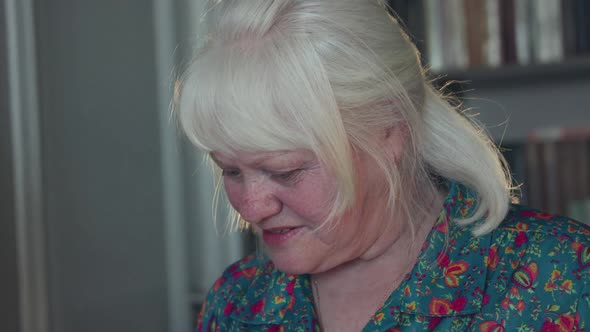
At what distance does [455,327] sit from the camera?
4.08 ft

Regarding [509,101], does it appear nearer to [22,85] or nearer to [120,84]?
[120,84]

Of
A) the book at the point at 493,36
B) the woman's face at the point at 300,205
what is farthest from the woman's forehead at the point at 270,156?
the book at the point at 493,36

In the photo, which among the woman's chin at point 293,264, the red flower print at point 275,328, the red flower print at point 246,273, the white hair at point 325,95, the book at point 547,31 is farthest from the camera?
the book at point 547,31

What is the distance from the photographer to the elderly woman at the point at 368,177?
1.19 metres

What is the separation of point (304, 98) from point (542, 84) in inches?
59.0

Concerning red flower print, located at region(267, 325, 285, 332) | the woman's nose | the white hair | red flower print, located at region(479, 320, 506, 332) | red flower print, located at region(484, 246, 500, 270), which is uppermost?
the white hair

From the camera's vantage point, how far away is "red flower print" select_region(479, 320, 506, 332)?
3.99 ft

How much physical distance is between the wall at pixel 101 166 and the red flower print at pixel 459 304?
78 cm

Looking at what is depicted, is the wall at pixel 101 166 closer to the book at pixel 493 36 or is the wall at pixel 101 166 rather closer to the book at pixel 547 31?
the book at pixel 493 36

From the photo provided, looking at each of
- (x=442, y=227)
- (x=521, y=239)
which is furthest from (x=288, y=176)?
(x=521, y=239)

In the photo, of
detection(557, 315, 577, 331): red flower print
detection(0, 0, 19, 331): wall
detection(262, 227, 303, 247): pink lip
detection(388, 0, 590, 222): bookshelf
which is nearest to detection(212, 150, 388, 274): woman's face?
detection(262, 227, 303, 247): pink lip

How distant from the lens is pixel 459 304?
4.09 ft

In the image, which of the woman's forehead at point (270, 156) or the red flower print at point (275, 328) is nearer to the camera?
the woman's forehead at point (270, 156)

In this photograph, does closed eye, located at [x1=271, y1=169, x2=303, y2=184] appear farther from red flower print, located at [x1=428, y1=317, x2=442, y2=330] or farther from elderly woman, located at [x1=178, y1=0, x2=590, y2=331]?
red flower print, located at [x1=428, y1=317, x2=442, y2=330]
